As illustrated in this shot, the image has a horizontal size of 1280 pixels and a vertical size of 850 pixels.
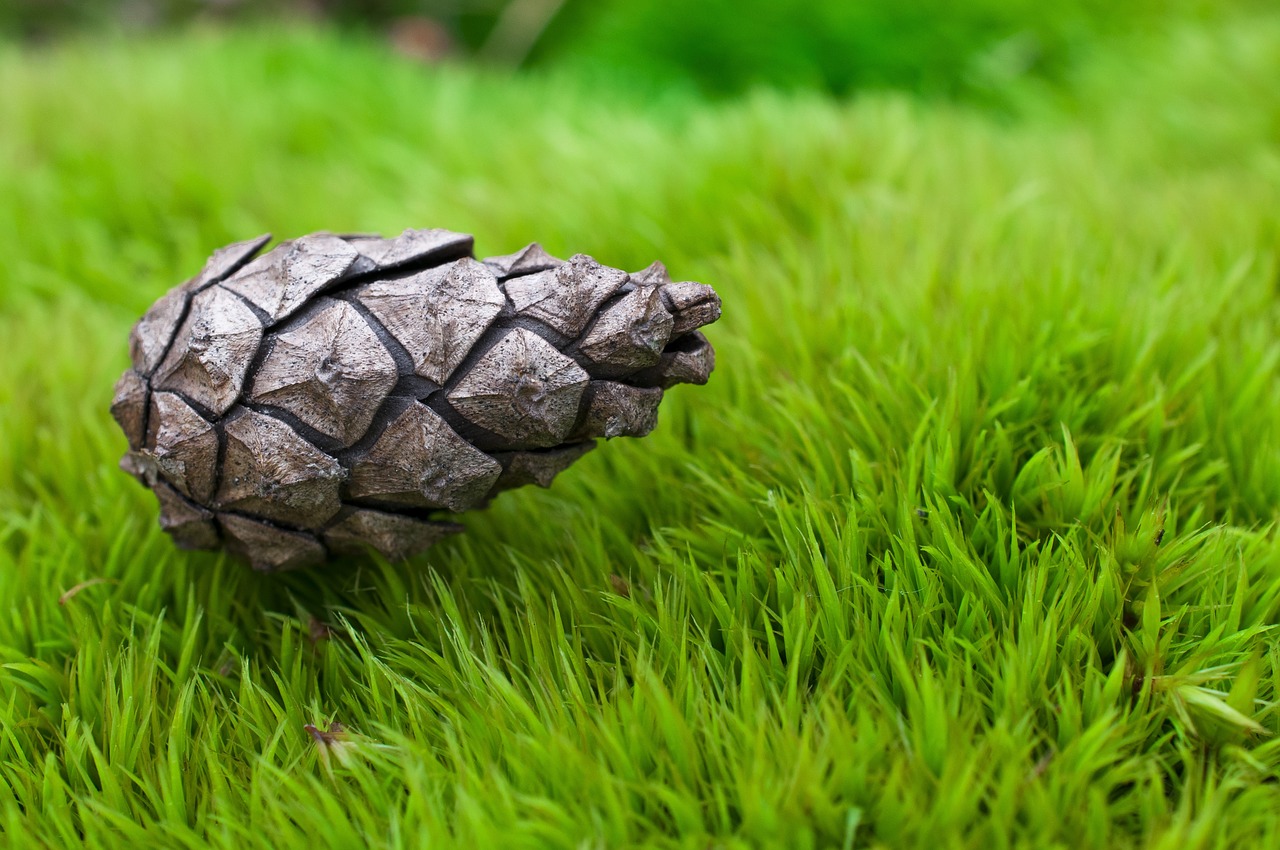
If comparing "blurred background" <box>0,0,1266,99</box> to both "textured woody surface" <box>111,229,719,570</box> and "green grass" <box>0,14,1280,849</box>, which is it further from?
"textured woody surface" <box>111,229,719,570</box>

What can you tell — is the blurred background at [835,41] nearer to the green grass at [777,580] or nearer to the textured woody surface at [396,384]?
the green grass at [777,580]

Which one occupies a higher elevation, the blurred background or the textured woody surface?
the blurred background

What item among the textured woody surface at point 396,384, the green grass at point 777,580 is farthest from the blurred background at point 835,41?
the textured woody surface at point 396,384

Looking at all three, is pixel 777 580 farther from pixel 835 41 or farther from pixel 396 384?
pixel 835 41

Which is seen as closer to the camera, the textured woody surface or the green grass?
the green grass

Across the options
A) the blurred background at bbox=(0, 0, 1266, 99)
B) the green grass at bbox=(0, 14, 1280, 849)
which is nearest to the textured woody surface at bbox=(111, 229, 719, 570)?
the green grass at bbox=(0, 14, 1280, 849)

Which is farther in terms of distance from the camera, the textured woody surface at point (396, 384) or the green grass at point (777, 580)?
the textured woody surface at point (396, 384)

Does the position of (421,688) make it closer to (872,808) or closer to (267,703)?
(267,703)
